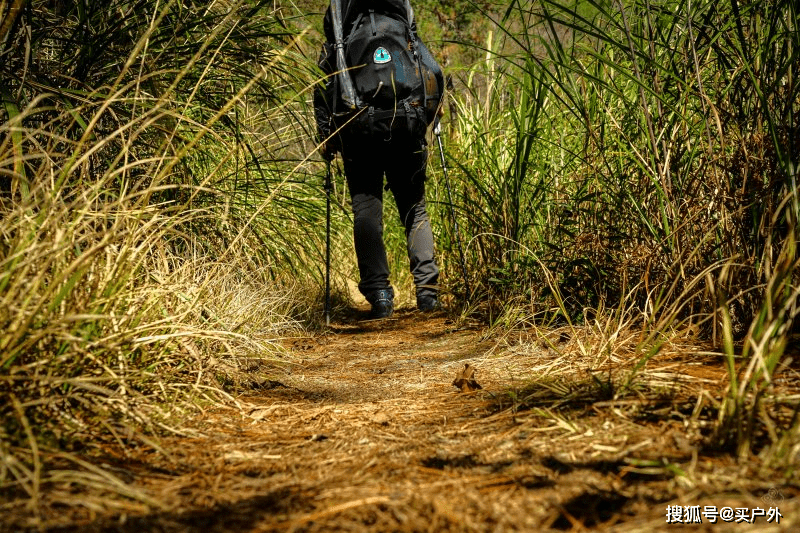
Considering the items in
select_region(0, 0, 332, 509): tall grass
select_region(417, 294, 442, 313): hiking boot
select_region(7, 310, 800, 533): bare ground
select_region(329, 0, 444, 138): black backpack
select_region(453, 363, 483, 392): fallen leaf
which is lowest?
select_region(417, 294, 442, 313): hiking boot

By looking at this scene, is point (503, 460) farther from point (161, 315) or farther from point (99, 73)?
point (99, 73)

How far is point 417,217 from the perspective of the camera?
11.9ft

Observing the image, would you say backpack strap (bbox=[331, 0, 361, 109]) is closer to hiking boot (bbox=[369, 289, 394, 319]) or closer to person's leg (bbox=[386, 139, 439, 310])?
person's leg (bbox=[386, 139, 439, 310])

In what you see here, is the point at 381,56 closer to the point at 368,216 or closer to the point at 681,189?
the point at 368,216

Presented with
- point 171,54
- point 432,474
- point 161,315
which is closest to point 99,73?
point 171,54

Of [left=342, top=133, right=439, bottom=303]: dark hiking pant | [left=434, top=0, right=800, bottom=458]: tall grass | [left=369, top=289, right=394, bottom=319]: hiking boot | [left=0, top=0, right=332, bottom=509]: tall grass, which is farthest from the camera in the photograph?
[left=369, top=289, right=394, bottom=319]: hiking boot

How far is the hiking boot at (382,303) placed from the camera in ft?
11.8

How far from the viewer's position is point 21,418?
3.25ft

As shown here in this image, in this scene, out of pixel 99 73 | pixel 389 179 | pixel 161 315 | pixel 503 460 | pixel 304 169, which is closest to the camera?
pixel 503 460

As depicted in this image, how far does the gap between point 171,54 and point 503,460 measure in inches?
77.1

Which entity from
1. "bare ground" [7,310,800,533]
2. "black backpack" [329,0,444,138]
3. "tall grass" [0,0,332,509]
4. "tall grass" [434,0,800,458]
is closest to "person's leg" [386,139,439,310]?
"black backpack" [329,0,444,138]

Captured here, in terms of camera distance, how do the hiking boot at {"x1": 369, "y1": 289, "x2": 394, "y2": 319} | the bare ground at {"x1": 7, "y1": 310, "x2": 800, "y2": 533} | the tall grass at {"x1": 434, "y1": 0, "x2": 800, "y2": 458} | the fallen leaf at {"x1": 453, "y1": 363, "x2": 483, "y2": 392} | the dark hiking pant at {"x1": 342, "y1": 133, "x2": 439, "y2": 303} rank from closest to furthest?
the bare ground at {"x1": 7, "y1": 310, "x2": 800, "y2": 533}, the tall grass at {"x1": 434, "y1": 0, "x2": 800, "y2": 458}, the fallen leaf at {"x1": 453, "y1": 363, "x2": 483, "y2": 392}, the dark hiking pant at {"x1": 342, "y1": 133, "x2": 439, "y2": 303}, the hiking boot at {"x1": 369, "y1": 289, "x2": 394, "y2": 319}

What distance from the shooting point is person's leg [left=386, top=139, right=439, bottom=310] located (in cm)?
352

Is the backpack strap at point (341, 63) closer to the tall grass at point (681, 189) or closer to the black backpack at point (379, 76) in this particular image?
the black backpack at point (379, 76)
